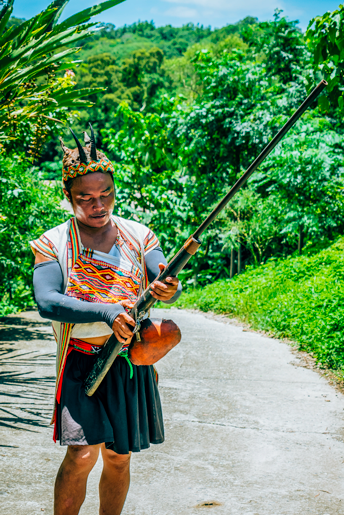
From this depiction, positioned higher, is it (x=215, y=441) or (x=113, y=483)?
(x=113, y=483)

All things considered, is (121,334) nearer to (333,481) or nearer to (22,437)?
(333,481)

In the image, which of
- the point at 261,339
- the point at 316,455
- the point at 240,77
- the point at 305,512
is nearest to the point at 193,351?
the point at 261,339

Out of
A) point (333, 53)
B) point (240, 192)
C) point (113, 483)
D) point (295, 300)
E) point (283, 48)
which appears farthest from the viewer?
point (283, 48)

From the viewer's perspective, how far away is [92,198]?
6.35 ft

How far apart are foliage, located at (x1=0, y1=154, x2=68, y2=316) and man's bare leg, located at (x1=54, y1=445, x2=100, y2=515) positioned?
3950mm

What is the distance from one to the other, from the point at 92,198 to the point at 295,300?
5.30 meters

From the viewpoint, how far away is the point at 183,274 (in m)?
11.5

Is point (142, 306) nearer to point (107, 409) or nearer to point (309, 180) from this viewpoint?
point (107, 409)

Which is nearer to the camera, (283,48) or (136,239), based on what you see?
(136,239)

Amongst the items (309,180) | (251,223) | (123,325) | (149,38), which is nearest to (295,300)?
(309,180)

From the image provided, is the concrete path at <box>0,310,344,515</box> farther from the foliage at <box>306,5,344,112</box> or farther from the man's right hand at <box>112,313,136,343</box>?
the foliage at <box>306,5,344,112</box>

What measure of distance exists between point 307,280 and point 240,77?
195 inches

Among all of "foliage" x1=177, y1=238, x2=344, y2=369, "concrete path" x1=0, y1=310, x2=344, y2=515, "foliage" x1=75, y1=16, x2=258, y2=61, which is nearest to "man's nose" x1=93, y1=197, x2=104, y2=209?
"concrete path" x1=0, y1=310, x2=344, y2=515

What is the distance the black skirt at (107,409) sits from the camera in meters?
1.85
